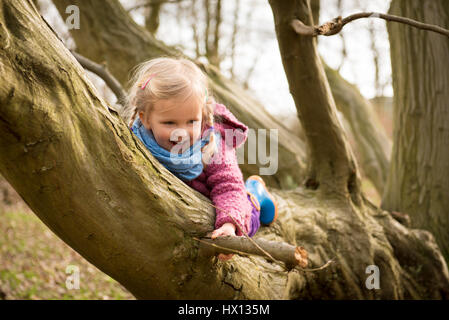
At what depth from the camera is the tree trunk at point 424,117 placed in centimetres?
337

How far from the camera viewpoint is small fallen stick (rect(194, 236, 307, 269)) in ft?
4.44

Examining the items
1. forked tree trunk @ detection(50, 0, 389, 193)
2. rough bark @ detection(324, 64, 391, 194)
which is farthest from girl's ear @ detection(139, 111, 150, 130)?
rough bark @ detection(324, 64, 391, 194)

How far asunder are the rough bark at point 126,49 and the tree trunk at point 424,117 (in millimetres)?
1077

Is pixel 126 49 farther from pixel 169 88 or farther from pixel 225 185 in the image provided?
pixel 225 185

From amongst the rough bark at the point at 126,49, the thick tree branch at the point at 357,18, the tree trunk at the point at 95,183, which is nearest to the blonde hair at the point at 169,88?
the tree trunk at the point at 95,183

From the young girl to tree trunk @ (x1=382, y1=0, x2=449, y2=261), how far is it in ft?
7.45

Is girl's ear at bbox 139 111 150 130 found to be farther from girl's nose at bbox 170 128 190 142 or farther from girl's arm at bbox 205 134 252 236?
girl's arm at bbox 205 134 252 236

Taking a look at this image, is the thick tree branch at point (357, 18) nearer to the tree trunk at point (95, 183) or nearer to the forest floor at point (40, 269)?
the tree trunk at point (95, 183)

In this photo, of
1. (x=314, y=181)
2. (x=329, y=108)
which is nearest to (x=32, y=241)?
→ (x=314, y=181)

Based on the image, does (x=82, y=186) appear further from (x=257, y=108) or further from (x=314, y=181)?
(x=257, y=108)

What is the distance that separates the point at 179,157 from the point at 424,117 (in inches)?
103

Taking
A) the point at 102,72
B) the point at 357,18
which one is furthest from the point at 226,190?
the point at 102,72

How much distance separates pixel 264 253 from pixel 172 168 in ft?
2.37

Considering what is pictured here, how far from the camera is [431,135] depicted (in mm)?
3430
